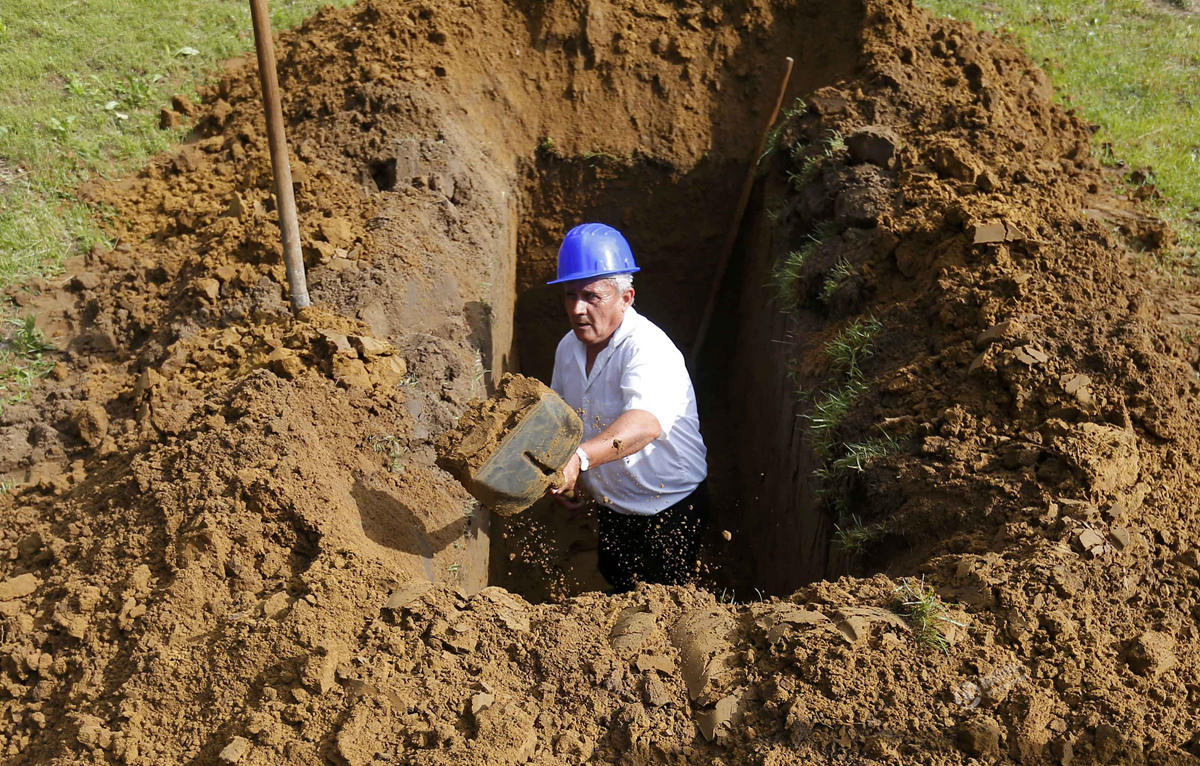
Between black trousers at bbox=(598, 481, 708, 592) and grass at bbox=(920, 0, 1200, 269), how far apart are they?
3.16 meters

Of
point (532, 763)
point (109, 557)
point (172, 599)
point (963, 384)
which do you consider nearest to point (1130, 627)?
point (963, 384)

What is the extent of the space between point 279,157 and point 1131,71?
6068 mm

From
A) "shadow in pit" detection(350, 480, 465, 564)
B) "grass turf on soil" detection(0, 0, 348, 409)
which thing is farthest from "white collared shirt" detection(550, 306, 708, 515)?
"grass turf on soil" detection(0, 0, 348, 409)

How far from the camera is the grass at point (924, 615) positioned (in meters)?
2.88

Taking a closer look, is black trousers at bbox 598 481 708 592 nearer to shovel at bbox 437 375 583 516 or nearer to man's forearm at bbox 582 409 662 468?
man's forearm at bbox 582 409 662 468

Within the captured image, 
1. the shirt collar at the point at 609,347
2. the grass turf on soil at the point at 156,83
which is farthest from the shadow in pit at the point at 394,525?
the grass turf on soil at the point at 156,83

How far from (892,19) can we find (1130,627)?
4.45m

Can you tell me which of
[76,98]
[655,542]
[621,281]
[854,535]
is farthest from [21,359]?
[854,535]

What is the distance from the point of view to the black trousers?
4801 millimetres

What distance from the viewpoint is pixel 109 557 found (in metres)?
3.33

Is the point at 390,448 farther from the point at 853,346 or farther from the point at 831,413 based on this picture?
the point at 853,346

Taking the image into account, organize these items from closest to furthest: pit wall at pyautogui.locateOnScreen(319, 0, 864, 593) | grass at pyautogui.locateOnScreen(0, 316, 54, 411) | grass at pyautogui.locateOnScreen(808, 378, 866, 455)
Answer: grass at pyautogui.locateOnScreen(808, 378, 866, 455) → grass at pyautogui.locateOnScreen(0, 316, 54, 411) → pit wall at pyautogui.locateOnScreen(319, 0, 864, 593)

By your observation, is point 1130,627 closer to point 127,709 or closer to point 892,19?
point 127,709

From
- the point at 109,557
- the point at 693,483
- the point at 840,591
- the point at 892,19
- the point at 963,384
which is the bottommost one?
the point at 693,483
